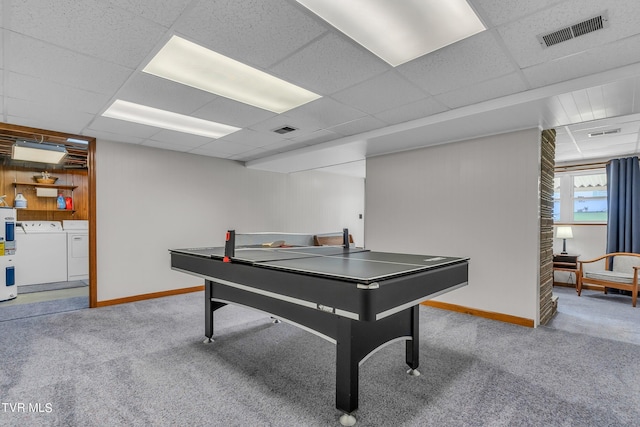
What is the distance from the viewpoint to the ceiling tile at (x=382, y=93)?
2.69 metres

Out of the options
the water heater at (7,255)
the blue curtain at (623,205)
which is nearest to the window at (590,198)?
the blue curtain at (623,205)

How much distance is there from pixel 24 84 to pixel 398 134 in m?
3.78

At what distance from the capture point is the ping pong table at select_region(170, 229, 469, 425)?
158 cm

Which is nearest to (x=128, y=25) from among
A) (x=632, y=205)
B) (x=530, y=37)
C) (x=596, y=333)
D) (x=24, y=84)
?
(x=24, y=84)

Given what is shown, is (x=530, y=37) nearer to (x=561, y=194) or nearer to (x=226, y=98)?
(x=226, y=98)

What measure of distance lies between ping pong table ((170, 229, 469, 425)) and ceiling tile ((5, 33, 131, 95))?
163 cm

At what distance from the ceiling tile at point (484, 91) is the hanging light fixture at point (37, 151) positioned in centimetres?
577

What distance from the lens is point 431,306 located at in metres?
4.50

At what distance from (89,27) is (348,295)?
2.26m

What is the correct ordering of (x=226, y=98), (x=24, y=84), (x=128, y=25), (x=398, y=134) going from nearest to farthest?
(x=128, y=25) → (x=24, y=84) → (x=226, y=98) → (x=398, y=134)

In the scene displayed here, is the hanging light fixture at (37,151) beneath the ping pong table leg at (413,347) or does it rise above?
above

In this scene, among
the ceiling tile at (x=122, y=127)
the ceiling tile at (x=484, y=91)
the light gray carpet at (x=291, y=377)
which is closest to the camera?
the light gray carpet at (x=291, y=377)

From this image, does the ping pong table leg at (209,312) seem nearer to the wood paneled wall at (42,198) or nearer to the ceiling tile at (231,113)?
the ceiling tile at (231,113)

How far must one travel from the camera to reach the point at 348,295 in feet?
Answer: 5.16
